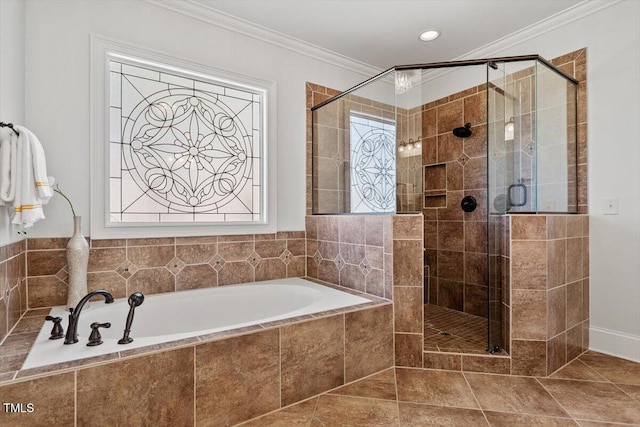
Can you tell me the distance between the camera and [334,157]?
2951 mm

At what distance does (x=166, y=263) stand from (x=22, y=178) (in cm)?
101

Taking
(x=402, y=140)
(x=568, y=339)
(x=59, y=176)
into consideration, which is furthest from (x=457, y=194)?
(x=59, y=176)

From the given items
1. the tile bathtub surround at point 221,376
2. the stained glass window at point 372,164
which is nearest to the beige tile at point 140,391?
the tile bathtub surround at point 221,376

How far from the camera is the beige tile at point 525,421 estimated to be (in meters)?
1.59

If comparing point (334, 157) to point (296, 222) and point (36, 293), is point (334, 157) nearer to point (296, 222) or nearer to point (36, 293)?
point (296, 222)

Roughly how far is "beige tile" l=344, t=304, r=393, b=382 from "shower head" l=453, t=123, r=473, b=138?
1830 millimetres

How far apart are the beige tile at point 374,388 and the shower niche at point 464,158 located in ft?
1.28

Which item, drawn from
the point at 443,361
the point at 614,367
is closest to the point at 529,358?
the point at 443,361

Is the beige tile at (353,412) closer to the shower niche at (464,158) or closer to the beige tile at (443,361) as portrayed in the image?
the beige tile at (443,361)

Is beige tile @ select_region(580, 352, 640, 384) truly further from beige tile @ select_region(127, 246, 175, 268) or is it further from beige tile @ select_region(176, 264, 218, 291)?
beige tile @ select_region(127, 246, 175, 268)

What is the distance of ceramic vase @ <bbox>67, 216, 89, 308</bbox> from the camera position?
196 centimetres

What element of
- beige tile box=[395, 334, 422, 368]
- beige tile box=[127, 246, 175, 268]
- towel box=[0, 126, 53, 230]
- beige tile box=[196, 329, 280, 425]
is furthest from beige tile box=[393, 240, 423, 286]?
towel box=[0, 126, 53, 230]

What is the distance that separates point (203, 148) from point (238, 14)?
1075 millimetres

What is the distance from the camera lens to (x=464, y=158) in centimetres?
305
